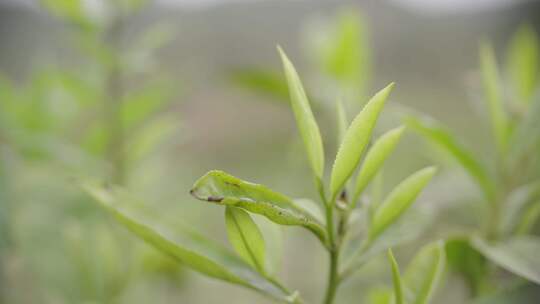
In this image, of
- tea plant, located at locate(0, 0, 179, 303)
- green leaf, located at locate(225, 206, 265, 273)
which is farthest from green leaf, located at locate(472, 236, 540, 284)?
tea plant, located at locate(0, 0, 179, 303)

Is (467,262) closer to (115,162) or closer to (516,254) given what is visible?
(516,254)

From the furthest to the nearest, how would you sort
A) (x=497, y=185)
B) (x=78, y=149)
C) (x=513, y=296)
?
(x=78, y=149), (x=497, y=185), (x=513, y=296)

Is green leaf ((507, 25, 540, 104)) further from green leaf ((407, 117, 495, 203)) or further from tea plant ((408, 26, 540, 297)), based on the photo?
green leaf ((407, 117, 495, 203))

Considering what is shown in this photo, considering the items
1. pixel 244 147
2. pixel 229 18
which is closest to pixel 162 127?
pixel 244 147

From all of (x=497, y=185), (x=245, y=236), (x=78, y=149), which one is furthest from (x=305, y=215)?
(x=78, y=149)

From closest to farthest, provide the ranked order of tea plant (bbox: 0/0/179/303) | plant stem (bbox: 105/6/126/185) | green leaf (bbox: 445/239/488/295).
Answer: green leaf (bbox: 445/239/488/295) → tea plant (bbox: 0/0/179/303) → plant stem (bbox: 105/6/126/185)

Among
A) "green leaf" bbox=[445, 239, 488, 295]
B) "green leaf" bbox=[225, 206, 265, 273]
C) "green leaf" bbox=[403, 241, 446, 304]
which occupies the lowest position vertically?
"green leaf" bbox=[445, 239, 488, 295]
